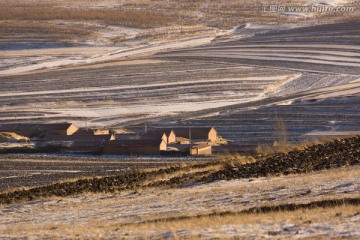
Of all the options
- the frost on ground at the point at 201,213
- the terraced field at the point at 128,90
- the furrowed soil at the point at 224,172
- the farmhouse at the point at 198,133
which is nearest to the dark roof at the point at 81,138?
the farmhouse at the point at 198,133

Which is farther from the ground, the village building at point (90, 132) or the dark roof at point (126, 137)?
the village building at point (90, 132)

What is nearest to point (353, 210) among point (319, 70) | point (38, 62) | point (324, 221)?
point (324, 221)

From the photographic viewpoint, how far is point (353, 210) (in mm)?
9078

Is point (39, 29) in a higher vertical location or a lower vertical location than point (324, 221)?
higher

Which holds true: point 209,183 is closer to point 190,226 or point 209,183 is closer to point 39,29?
point 190,226

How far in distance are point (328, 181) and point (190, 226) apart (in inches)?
145

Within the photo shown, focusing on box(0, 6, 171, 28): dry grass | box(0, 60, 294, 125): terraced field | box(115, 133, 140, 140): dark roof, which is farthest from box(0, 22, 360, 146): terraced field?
box(0, 6, 171, 28): dry grass

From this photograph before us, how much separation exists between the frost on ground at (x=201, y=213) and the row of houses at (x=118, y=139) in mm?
11708

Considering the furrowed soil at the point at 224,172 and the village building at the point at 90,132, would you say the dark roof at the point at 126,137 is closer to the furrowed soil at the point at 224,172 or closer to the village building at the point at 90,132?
the village building at the point at 90,132

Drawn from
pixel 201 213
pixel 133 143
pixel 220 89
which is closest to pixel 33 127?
pixel 133 143

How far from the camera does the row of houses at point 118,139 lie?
26.6 metres

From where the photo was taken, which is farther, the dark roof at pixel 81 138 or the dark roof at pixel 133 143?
the dark roof at pixel 81 138

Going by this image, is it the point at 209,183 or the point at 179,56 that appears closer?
the point at 209,183

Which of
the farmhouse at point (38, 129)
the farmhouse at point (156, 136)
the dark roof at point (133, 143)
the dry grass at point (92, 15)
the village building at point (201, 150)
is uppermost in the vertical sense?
the dry grass at point (92, 15)
